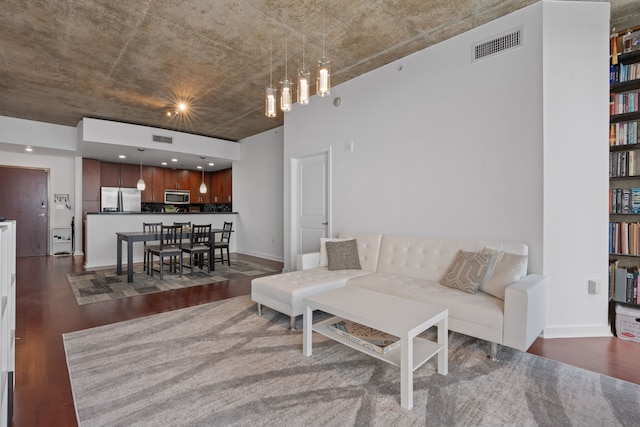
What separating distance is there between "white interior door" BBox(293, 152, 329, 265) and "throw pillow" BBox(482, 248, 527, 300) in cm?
246

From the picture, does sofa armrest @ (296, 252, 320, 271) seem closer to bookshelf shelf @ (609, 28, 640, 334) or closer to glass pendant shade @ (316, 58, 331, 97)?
glass pendant shade @ (316, 58, 331, 97)

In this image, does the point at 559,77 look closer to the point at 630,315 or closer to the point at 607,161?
the point at 607,161

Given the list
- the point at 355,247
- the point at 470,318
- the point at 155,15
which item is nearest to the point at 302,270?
the point at 355,247

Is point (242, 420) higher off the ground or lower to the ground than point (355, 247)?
lower

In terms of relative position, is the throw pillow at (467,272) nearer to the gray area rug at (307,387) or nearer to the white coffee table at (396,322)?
the gray area rug at (307,387)

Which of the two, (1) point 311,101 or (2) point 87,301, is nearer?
(2) point 87,301

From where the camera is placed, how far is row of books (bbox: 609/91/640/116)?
2.76 metres

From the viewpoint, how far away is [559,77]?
2701 millimetres

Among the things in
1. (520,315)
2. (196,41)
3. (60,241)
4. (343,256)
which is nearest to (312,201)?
(343,256)

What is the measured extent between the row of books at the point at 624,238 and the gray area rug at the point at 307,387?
1.33m

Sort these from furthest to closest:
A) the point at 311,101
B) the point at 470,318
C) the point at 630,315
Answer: the point at 311,101 → the point at 630,315 → the point at 470,318

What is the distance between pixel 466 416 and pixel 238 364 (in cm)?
149

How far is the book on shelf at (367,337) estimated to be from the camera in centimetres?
197

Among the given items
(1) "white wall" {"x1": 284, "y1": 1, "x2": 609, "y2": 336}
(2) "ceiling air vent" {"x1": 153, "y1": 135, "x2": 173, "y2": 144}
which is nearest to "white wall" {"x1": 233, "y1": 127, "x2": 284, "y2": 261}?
(2) "ceiling air vent" {"x1": 153, "y1": 135, "x2": 173, "y2": 144}
